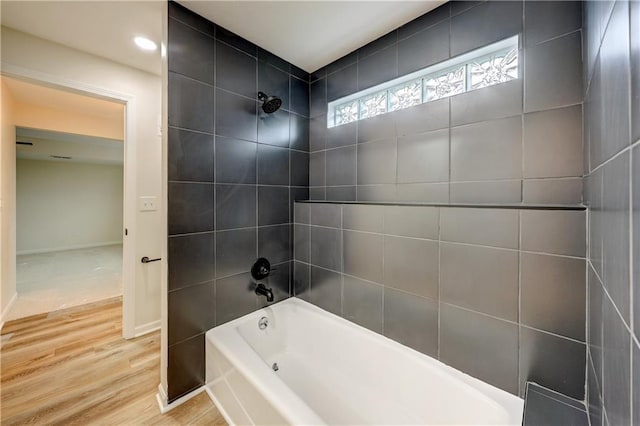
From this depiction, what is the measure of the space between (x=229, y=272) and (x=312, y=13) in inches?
75.5

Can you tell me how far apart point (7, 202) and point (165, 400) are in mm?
2967

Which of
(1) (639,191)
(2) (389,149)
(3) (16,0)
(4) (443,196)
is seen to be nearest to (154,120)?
(3) (16,0)

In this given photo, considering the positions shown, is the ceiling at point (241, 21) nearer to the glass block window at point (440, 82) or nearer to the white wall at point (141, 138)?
the white wall at point (141, 138)

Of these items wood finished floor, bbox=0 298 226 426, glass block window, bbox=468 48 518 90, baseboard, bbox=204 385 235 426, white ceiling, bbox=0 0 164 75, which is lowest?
baseboard, bbox=204 385 235 426

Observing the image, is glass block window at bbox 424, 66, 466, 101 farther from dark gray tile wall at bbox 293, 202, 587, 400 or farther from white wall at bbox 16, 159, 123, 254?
white wall at bbox 16, 159, 123, 254

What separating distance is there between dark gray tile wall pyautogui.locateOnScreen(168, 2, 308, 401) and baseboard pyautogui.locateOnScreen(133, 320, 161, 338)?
106cm

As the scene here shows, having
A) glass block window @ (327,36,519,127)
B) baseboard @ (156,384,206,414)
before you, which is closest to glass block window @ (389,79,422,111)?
glass block window @ (327,36,519,127)

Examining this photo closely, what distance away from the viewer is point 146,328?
2.32 meters

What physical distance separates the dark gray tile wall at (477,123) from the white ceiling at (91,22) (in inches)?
58.1

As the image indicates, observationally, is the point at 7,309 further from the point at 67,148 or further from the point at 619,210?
the point at 619,210

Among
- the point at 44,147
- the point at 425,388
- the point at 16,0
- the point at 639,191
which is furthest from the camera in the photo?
the point at 44,147

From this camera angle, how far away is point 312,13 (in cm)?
158

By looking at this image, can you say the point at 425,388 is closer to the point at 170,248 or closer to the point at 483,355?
the point at 483,355

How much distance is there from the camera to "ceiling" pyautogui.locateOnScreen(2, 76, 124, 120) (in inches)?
100.0
